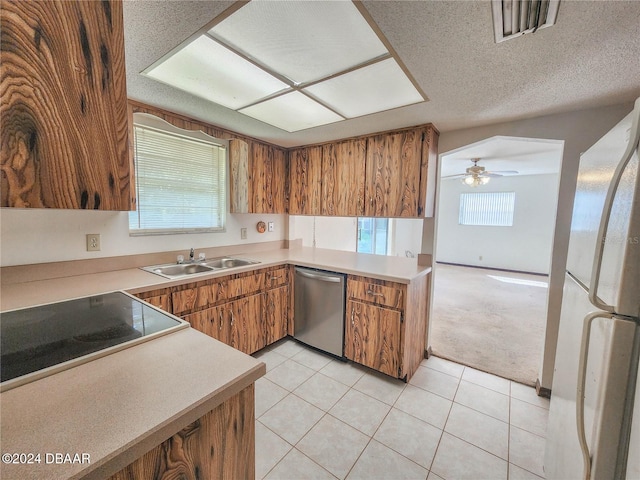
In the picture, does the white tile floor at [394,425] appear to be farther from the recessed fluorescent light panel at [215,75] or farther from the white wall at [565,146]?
the recessed fluorescent light panel at [215,75]

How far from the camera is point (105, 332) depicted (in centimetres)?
101

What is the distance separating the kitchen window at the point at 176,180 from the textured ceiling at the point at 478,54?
35cm

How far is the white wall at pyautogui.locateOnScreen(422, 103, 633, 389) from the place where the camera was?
1.87 meters

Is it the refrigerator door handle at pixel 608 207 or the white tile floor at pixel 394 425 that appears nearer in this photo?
the refrigerator door handle at pixel 608 207

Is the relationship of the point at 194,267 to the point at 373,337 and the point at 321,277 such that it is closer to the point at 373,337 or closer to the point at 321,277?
the point at 321,277

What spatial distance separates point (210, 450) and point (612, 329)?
123cm

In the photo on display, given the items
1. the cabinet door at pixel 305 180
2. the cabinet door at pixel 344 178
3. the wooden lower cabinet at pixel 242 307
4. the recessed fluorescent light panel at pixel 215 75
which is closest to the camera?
the recessed fluorescent light panel at pixel 215 75

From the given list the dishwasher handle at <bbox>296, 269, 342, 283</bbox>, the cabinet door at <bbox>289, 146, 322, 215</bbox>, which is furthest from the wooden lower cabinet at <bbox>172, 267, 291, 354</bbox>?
the cabinet door at <bbox>289, 146, 322, 215</bbox>

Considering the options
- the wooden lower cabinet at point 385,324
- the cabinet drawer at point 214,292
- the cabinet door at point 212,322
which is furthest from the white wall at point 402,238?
the cabinet door at point 212,322

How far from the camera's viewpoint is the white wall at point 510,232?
615 cm

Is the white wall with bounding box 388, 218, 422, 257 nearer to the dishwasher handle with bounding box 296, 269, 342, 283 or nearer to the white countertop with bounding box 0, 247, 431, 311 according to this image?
the white countertop with bounding box 0, 247, 431, 311

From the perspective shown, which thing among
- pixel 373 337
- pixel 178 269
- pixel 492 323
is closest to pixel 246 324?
pixel 178 269

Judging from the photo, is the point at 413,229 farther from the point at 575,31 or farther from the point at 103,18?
the point at 103,18

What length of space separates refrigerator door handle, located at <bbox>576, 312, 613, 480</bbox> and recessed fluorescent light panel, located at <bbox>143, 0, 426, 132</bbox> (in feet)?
4.48
